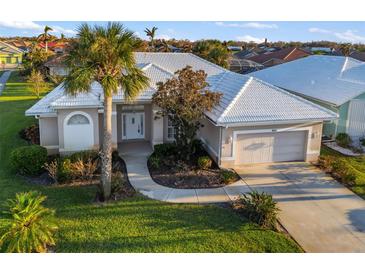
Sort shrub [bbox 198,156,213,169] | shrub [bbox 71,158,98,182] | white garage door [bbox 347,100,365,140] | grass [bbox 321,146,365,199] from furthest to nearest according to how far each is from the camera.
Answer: white garage door [bbox 347,100,365,140], shrub [bbox 198,156,213,169], shrub [bbox 71,158,98,182], grass [bbox 321,146,365,199]

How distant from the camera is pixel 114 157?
18594mm

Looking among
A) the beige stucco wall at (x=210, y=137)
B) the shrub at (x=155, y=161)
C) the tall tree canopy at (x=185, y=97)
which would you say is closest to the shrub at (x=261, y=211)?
the beige stucco wall at (x=210, y=137)

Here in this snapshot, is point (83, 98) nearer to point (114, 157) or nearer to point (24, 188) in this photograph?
point (114, 157)

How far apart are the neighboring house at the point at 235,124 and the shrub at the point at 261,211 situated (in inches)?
189

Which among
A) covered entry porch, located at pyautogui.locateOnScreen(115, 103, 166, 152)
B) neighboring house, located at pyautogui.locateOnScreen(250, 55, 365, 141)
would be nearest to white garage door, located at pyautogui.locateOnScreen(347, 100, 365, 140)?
neighboring house, located at pyautogui.locateOnScreen(250, 55, 365, 141)

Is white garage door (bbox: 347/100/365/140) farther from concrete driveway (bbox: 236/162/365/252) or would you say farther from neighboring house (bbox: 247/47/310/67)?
neighboring house (bbox: 247/47/310/67)

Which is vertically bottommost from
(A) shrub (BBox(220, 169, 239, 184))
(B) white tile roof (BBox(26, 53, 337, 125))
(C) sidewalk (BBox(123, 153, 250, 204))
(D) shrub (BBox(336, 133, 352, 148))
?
(C) sidewalk (BBox(123, 153, 250, 204))

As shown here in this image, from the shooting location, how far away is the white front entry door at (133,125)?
2123 cm

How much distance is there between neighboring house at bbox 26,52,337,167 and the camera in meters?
17.3

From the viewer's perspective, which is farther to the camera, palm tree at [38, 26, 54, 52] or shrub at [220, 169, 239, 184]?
palm tree at [38, 26, 54, 52]

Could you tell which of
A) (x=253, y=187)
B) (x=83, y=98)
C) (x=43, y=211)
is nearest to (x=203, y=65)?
(x=83, y=98)

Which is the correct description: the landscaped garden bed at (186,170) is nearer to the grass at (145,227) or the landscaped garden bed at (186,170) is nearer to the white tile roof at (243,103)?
the grass at (145,227)

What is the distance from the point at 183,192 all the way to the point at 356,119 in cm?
1416

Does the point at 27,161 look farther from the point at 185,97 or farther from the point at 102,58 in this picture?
the point at 185,97
